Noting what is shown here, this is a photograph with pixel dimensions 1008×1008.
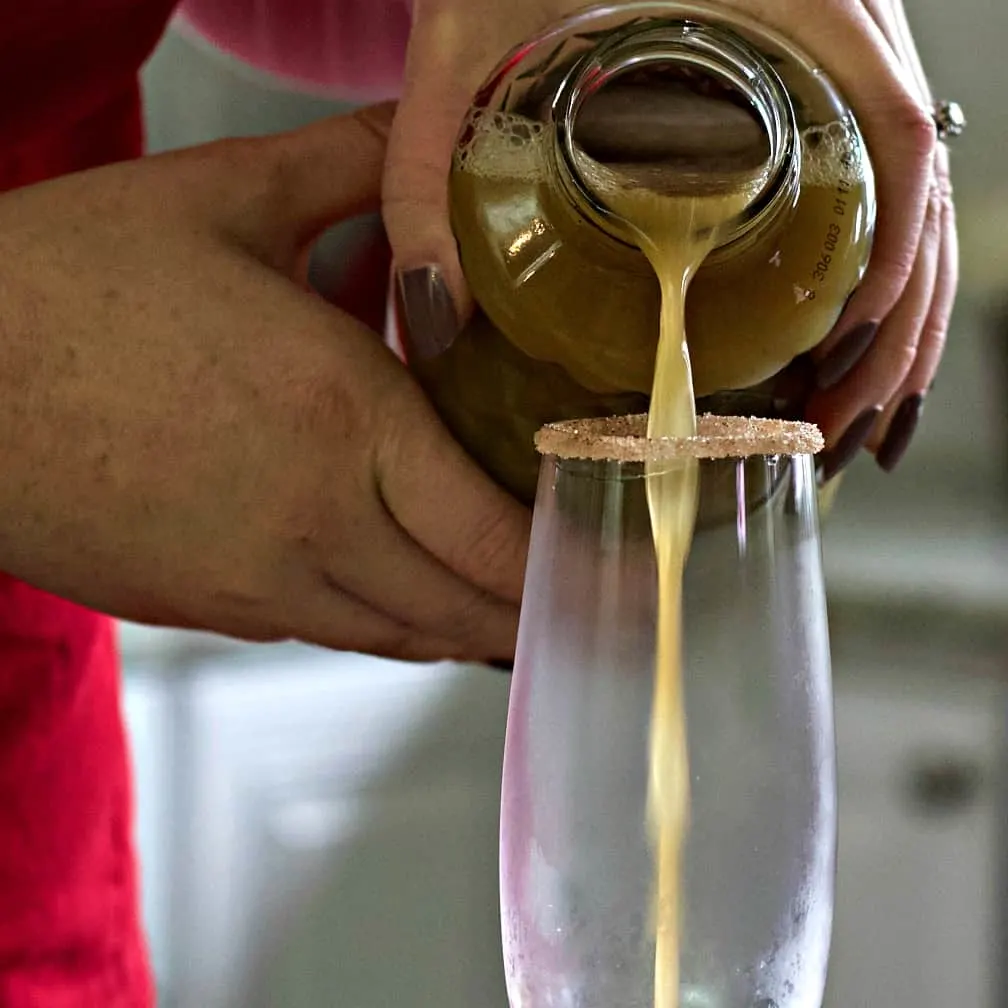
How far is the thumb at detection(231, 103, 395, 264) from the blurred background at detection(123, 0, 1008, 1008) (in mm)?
500

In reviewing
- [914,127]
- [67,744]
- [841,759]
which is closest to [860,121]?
[914,127]

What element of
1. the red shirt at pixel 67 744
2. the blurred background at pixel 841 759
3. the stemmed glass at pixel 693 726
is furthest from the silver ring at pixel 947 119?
the blurred background at pixel 841 759

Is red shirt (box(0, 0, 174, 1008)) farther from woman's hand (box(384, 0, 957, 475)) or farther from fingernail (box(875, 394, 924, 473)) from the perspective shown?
fingernail (box(875, 394, 924, 473))

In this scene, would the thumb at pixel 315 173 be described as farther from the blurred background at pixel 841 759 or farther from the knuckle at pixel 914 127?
the blurred background at pixel 841 759

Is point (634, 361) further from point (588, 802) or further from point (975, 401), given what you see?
point (975, 401)

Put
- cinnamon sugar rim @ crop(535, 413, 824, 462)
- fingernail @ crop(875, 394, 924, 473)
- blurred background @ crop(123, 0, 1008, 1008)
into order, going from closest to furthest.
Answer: cinnamon sugar rim @ crop(535, 413, 824, 462), fingernail @ crop(875, 394, 924, 473), blurred background @ crop(123, 0, 1008, 1008)

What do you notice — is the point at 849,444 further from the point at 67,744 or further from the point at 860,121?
the point at 67,744

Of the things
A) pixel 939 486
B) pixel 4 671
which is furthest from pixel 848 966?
pixel 4 671

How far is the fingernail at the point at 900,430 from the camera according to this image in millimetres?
345

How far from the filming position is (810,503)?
0.26 metres

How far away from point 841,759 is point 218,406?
716mm

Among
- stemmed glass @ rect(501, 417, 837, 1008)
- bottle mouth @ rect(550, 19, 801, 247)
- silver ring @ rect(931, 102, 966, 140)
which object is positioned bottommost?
stemmed glass @ rect(501, 417, 837, 1008)

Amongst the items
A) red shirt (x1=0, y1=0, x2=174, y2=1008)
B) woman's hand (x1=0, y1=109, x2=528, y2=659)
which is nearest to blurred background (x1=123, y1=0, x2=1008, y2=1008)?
red shirt (x1=0, y1=0, x2=174, y2=1008)

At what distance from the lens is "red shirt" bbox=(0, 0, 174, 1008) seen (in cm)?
42
